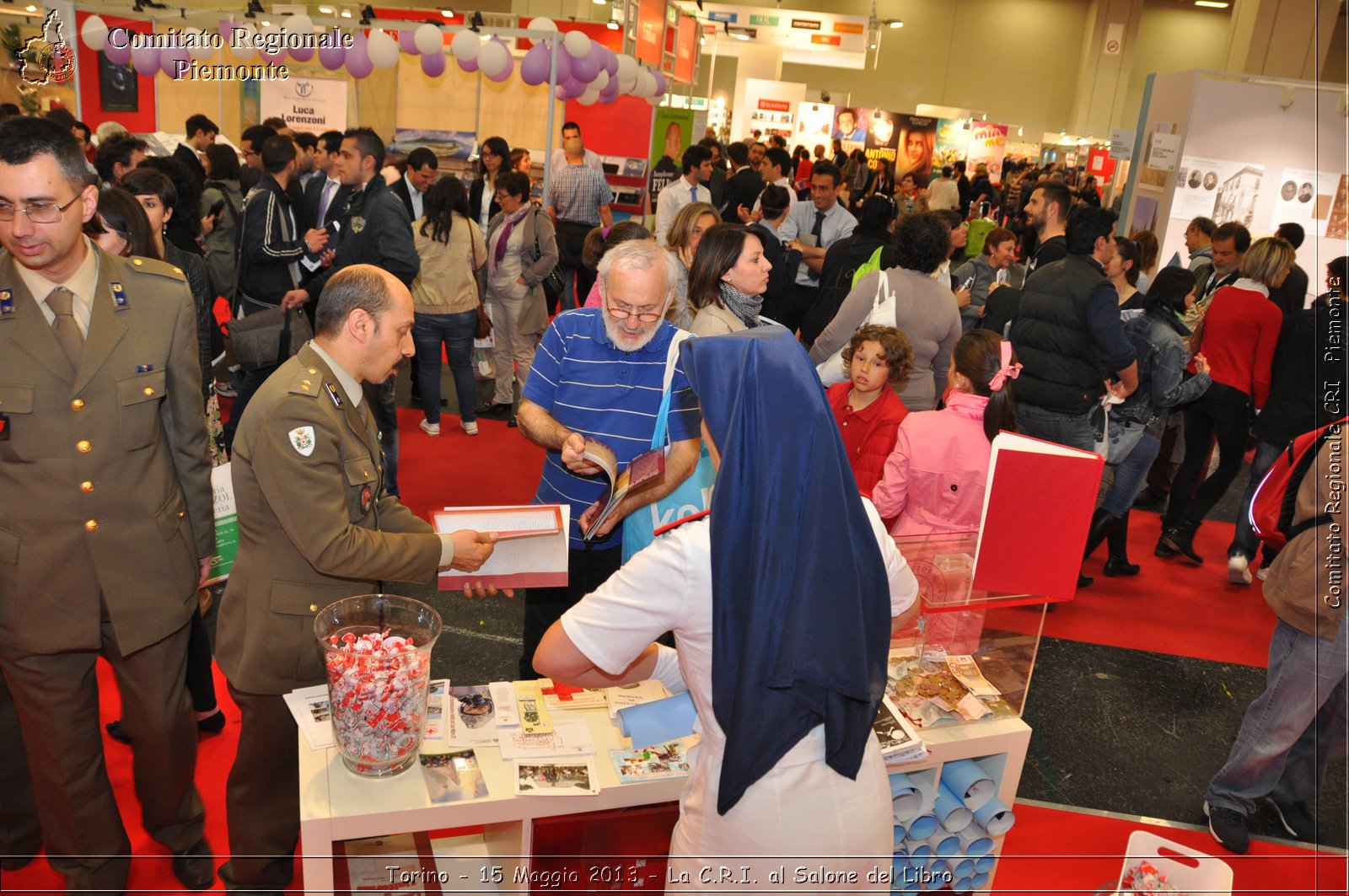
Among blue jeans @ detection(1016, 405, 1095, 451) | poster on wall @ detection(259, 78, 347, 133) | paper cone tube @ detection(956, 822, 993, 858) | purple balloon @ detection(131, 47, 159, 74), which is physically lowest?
paper cone tube @ detection(956, 822, 993, 858)

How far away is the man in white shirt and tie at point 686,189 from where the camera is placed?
8.01 meters

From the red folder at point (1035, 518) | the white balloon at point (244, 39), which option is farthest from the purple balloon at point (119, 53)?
the red folder at point (1035, 518)

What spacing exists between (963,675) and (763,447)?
150cm

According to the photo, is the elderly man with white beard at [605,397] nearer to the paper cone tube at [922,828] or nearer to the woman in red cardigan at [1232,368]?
the paper cone tube at [922,828]

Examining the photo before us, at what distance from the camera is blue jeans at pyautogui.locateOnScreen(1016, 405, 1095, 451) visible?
15.2ft

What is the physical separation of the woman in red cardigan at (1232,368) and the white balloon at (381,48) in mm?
6880

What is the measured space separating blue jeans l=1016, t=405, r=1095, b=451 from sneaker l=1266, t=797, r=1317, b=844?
5.83 feet

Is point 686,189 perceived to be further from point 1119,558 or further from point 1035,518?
point 1035,518

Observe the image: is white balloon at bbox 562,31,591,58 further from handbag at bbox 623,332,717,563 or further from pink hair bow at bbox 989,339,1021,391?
handbag at bbox 623,332,717,563

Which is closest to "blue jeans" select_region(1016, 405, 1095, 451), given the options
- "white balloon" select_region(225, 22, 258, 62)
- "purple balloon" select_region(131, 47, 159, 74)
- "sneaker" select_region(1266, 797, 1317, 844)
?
"sneaker" select_region(1266, 797, 1317, 844)

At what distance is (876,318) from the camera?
161 inches

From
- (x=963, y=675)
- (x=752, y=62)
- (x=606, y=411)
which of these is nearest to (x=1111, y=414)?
(x=963, y=675)

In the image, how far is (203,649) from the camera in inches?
122

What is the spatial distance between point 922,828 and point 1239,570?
398 cm
